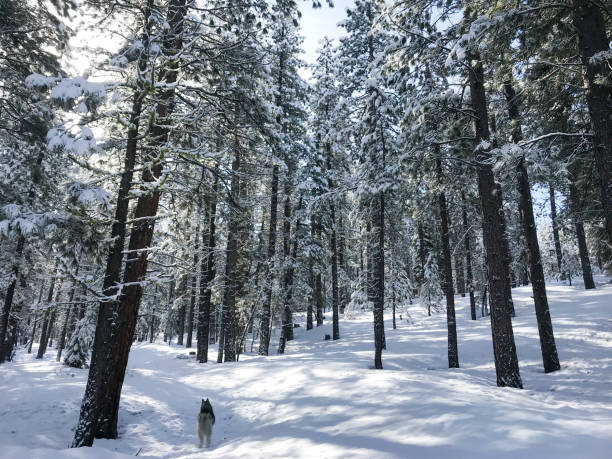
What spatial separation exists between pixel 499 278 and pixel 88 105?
989 cm

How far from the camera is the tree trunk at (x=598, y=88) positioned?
6066 mm

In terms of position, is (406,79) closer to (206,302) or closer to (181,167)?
(181,167)

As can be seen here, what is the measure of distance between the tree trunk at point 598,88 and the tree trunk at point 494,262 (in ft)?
7.41

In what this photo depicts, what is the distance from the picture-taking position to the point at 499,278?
9.16 meters

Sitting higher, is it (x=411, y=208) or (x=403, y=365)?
(x=411, y=208)

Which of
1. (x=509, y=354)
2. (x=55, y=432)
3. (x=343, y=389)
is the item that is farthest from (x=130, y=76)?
(x=509, y=354)

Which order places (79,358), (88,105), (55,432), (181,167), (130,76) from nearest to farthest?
(88,105)
(130,76)
(55,432)
(181,167)
(79,358)

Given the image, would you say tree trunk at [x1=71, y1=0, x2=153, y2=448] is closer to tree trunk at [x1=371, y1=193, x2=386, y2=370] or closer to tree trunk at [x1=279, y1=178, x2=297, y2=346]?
tree trunk at [x1=371, y1=193, x2=386, y2=370]

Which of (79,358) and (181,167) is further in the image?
(79,358)

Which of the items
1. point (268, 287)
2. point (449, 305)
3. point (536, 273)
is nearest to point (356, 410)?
point (449, 305)

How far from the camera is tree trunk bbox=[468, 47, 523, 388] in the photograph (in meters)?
8.99

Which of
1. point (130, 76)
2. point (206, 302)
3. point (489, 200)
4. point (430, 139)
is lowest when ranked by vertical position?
point (206, 302)

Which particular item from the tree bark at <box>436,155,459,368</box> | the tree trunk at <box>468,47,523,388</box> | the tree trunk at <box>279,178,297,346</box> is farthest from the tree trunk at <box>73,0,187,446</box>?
the tree trunk at <box>279,178,297,346</box>

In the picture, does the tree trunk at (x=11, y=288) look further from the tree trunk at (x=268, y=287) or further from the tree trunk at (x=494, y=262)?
the tree trunk at (x=494, y=262)
